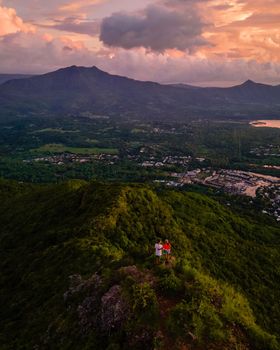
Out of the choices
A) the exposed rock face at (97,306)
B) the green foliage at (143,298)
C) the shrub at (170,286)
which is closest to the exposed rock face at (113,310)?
the exposed rock face at (97,306)

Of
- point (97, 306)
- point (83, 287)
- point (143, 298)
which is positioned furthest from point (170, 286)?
point (83, 287)

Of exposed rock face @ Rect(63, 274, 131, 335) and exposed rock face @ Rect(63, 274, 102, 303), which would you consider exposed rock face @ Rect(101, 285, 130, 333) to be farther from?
exposed rock face @ Rect(63, 274, 102, 303)

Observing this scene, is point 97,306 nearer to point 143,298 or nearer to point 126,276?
point 126,276

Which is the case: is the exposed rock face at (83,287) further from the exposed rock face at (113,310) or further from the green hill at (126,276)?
the exposed rock face at (113,310)

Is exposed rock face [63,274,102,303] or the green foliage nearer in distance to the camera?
the green foliage

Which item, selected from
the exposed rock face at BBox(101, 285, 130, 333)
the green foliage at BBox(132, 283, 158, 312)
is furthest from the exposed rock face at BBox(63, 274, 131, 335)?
the green foliage at BBox(132, 283, 158, 312)

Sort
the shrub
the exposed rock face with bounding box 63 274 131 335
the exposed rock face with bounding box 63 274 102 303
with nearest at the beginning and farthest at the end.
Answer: the exposed rock face with bounding box 63 274 131 335
the shrub
the exposed rock face with bounding box 63 274 102 303

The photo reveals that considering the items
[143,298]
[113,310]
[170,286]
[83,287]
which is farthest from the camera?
[83,287]

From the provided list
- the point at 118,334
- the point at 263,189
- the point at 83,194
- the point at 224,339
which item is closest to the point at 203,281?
the point at 224,339
